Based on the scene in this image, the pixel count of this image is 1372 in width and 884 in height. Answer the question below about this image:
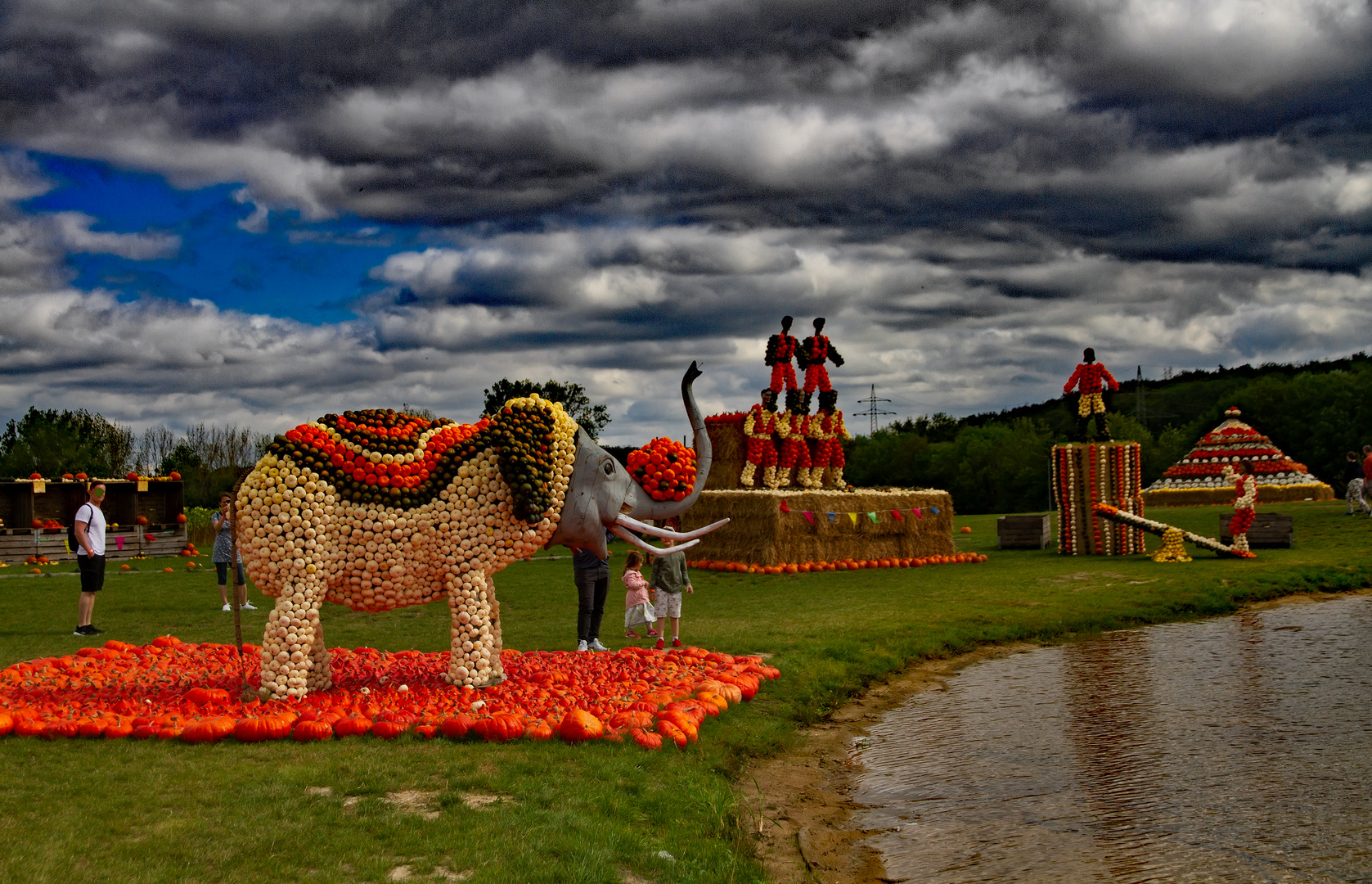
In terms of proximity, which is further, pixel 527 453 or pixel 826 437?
pixel 826 437

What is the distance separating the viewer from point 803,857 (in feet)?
21.5

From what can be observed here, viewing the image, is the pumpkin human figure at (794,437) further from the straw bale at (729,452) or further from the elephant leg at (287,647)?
the elephant leg at (287,647)

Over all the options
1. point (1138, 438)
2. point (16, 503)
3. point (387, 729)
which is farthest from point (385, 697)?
point (1138, 438)

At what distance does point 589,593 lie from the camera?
1202 cm

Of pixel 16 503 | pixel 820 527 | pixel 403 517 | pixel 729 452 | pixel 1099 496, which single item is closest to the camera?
pixel 403 517

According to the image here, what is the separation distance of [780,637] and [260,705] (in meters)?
6.63

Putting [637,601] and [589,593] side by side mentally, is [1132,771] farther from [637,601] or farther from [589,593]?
[637,601]

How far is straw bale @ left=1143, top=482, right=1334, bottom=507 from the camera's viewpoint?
3950cm

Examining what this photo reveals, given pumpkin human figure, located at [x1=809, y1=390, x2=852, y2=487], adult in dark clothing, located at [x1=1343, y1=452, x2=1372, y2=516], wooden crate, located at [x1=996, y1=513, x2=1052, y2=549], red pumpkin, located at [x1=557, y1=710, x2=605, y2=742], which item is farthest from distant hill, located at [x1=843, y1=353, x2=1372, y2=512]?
red pumpkin, located at [x1=557, y1=710, x2=605, y2=742]

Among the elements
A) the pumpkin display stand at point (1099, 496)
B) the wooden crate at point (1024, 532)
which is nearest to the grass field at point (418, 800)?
the pumpkin display stand at point (1099, 496)

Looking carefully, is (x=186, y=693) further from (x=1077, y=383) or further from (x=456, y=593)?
(x=1077, y=383)

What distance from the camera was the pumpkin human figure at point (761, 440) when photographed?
26406 millimetres

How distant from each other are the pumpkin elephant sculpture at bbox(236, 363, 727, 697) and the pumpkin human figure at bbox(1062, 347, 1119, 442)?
19.2 m

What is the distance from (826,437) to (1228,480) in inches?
838
